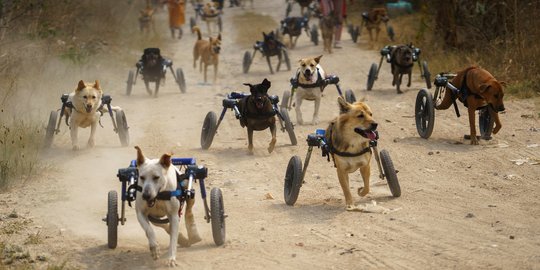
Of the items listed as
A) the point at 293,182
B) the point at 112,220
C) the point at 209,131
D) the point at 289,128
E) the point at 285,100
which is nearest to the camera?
the point at 112,220

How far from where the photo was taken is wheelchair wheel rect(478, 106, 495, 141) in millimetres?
14414

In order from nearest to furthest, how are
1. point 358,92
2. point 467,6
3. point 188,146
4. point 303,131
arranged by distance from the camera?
point 188,146 → point 303,131 → point 358,92 → point 467,6

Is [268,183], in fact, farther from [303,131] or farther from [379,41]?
[379,41]

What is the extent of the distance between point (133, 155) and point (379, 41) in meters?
16.9

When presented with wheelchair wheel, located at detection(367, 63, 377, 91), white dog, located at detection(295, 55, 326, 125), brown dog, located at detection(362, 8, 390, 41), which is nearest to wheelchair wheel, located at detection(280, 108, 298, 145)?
white dog, located at detection(295, 55, 326, 125)

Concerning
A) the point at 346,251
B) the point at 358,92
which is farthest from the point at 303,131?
the point at 346,251

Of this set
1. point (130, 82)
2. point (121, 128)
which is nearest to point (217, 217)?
point (121, 128)

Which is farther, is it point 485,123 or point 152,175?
point 485,123

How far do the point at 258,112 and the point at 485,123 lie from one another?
11.6 ft

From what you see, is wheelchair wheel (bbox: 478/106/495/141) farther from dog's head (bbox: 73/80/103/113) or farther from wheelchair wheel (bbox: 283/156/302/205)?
dog's head (bbox: 73/80/103/113)

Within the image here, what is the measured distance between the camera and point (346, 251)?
28.3ft

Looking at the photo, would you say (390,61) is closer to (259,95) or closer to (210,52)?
(210,52)

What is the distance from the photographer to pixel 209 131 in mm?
14766

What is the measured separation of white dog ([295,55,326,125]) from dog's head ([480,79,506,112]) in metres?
3.66
